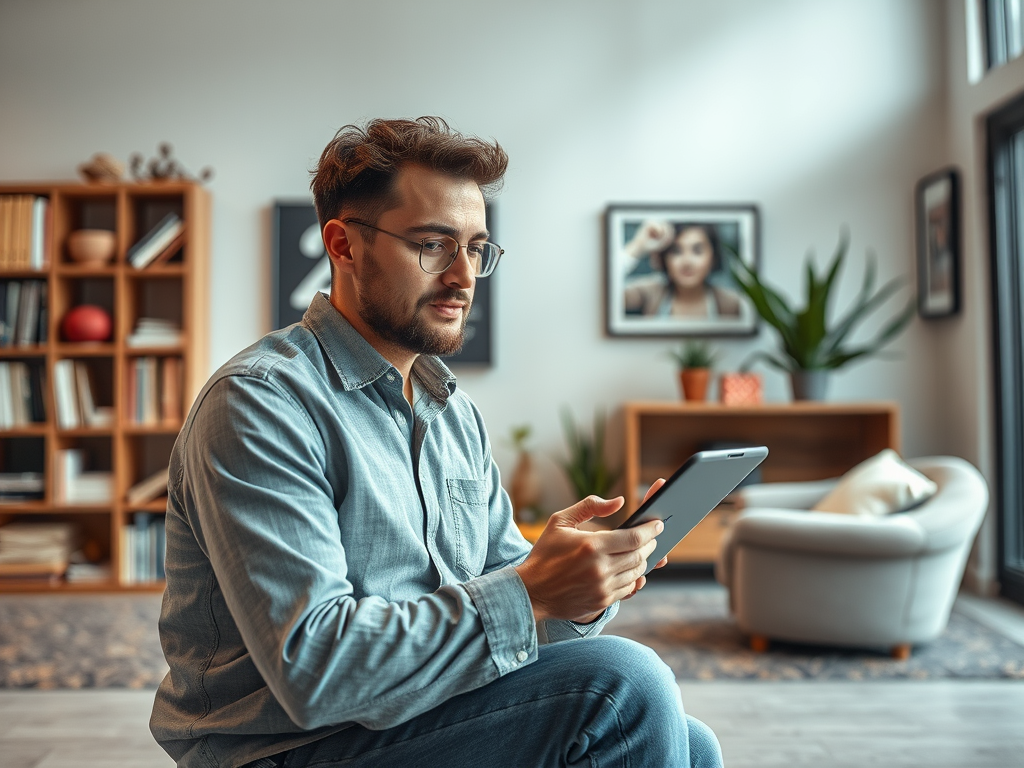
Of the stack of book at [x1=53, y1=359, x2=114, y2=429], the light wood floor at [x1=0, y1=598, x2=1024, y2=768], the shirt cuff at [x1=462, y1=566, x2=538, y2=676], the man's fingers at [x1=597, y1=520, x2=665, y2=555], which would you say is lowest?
the light wood floor at [x1=0, y1=598, x2=1024, y2=768]

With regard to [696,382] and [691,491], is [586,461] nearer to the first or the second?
[696,382]

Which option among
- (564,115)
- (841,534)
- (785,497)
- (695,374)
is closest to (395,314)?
(841,534)

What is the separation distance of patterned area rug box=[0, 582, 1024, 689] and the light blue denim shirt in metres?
1.89

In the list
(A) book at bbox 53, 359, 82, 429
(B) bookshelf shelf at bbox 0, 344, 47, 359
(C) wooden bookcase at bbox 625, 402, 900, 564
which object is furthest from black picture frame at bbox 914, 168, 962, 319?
(B) bookshelf shelf at bbox 0, 344, 47, 359

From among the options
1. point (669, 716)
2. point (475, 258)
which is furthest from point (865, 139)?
point (669, 716)

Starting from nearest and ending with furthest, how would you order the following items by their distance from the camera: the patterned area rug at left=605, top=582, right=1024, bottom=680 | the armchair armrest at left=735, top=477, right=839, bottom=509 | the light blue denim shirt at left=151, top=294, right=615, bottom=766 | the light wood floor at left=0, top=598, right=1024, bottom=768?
1. the light blue denim shirt at left=151, top=294, right=615, bottom=766
2. the light wood floor at left=0, top=598, right=1024, bottom=768
3. the patterned area rug at left=605, top=582, right=1024, bottom=680
4. the armchair armrest at left=735, top=477, right=839, bottom=509

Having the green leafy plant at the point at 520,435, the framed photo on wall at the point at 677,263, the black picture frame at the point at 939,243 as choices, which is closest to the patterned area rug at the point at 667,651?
the green leafy plant at the point at 520,435

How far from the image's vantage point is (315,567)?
0.92 m

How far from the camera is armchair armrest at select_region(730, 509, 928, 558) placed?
2.91 meters

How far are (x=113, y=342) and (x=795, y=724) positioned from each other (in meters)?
3.45

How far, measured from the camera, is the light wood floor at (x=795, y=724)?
222cm

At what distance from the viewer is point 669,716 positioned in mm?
1011

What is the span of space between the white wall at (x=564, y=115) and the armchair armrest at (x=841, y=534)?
1.58 metres

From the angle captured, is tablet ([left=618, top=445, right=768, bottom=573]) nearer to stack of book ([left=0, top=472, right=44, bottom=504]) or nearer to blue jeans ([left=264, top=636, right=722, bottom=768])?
blue jeans ([left=264, top=636, right=722, bottom=768])
